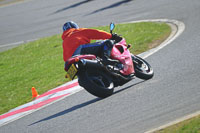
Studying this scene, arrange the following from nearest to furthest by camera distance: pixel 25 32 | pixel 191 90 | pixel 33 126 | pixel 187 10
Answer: pixel 191 90 < pixel 33 126 < pixel 187 10 < pixel 25 32

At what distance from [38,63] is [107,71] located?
701 centimetres

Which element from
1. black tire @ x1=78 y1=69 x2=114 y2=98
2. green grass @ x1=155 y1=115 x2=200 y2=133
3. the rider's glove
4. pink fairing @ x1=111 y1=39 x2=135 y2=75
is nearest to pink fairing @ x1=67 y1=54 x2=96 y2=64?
black tire @ x1=78 y1=69 x2=114 y2=98

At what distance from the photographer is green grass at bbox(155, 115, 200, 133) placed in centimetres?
557

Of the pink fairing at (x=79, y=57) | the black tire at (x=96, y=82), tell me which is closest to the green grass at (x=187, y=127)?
the black tire at (x=96, y=82)

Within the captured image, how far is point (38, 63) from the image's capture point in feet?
50.2

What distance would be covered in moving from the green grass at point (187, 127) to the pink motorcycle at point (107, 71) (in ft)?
7.99

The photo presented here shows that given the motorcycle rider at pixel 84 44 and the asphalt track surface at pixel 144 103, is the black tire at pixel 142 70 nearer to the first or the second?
the asphalt track surface at pixel 144 103

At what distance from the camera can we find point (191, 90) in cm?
767

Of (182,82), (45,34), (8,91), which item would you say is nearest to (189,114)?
(182,82)

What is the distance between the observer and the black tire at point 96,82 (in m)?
8.11

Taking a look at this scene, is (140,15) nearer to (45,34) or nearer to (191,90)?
(45,34)

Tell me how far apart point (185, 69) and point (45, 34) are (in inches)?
488

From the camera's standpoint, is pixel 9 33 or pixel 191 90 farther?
pixel 9 33

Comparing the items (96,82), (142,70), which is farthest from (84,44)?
(142,70)
